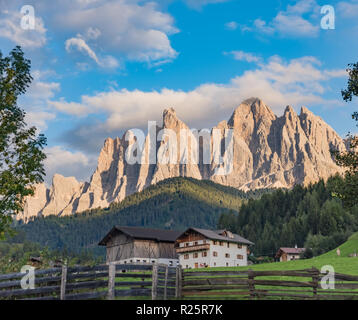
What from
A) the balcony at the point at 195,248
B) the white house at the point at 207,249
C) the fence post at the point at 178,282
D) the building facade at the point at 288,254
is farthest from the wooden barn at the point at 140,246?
the fence post at the point at 178,282

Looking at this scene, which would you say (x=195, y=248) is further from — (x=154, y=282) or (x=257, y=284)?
(x=154, y=282)

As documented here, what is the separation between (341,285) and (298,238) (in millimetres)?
131696

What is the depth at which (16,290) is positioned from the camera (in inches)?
846

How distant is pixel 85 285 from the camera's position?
912 inches

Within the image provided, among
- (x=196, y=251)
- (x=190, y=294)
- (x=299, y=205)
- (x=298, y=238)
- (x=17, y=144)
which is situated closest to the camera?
(x=17, y=144)

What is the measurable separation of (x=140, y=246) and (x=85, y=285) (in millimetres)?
85156

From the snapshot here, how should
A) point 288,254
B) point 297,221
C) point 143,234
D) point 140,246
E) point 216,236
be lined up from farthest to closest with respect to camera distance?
point 297,221 < point 288,254 < point 143,234 < point 140,246 < point 216,236

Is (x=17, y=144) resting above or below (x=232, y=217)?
below

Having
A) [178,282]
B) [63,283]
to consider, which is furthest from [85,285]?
[178,282]

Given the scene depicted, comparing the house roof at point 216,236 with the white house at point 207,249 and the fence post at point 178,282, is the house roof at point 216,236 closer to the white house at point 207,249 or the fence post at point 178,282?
the white house at point 207,249

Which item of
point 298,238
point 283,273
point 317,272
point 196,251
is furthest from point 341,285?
point 298,238
